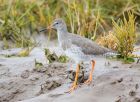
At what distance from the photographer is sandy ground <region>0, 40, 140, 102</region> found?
263 inches

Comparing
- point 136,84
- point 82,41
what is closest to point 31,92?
point 82,41

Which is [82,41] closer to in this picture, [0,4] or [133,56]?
[133,56]

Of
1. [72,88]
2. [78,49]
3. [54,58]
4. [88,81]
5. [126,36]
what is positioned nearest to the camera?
[72,88]

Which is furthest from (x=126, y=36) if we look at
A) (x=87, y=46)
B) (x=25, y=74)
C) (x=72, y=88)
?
(x=25, y=74)

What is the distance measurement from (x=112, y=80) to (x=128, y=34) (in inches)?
55.6

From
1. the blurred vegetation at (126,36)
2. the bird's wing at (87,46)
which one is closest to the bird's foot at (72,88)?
the bird's wing at (87,46)

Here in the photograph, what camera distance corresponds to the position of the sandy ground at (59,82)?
263 inches

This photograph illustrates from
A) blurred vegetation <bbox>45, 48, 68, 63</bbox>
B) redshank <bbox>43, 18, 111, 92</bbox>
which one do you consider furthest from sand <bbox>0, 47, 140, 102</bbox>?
redshank <bbox>43, 18, 111, 92</bbox>

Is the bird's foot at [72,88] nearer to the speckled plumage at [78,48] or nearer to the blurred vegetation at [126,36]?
the speckled plumage at [78,48]

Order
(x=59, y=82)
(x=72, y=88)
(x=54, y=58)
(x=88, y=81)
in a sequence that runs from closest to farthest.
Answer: (x=72, y=88) < (x=88, y=81) < (x=59, y=82) < (x=54, y=58)

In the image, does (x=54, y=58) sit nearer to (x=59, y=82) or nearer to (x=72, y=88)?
(x=59, y=82)

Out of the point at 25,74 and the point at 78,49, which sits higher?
the point at 78,49

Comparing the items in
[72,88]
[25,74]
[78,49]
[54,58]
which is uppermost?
[78,49]

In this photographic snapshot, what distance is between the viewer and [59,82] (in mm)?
7621
